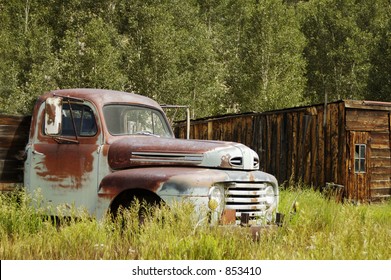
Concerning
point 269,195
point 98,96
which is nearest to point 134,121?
point 98,96

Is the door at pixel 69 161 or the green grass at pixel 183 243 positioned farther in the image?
the door at pixel 69 161

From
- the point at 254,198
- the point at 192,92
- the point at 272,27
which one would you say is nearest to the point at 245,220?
the point at 254,198

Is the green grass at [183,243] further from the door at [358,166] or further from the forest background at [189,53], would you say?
the forest background at [189,53]

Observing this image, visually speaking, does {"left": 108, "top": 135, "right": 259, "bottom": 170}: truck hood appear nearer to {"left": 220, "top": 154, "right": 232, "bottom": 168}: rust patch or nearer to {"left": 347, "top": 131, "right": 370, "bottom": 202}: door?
{"left": 220, "top": 154, "right": 232, "bottom": 168}: rust patch

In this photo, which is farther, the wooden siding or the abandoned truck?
the wooden siding

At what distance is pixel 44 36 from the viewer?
36719 mm

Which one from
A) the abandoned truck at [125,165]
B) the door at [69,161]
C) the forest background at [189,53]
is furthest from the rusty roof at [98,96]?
the forest background at [189,53]

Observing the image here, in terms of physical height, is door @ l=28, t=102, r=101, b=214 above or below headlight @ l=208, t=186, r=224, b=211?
above

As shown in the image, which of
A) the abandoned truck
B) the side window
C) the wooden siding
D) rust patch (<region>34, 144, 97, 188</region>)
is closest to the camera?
the abandoned truck

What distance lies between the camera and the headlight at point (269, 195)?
7.42 m

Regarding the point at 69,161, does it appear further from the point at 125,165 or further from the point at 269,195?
the point at 269,195

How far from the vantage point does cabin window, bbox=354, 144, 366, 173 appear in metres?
17.2

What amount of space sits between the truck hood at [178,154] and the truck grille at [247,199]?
0.27 meters

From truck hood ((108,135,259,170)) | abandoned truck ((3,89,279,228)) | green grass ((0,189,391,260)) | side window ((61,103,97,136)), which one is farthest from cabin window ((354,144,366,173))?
side window ((61,103,97,136))
